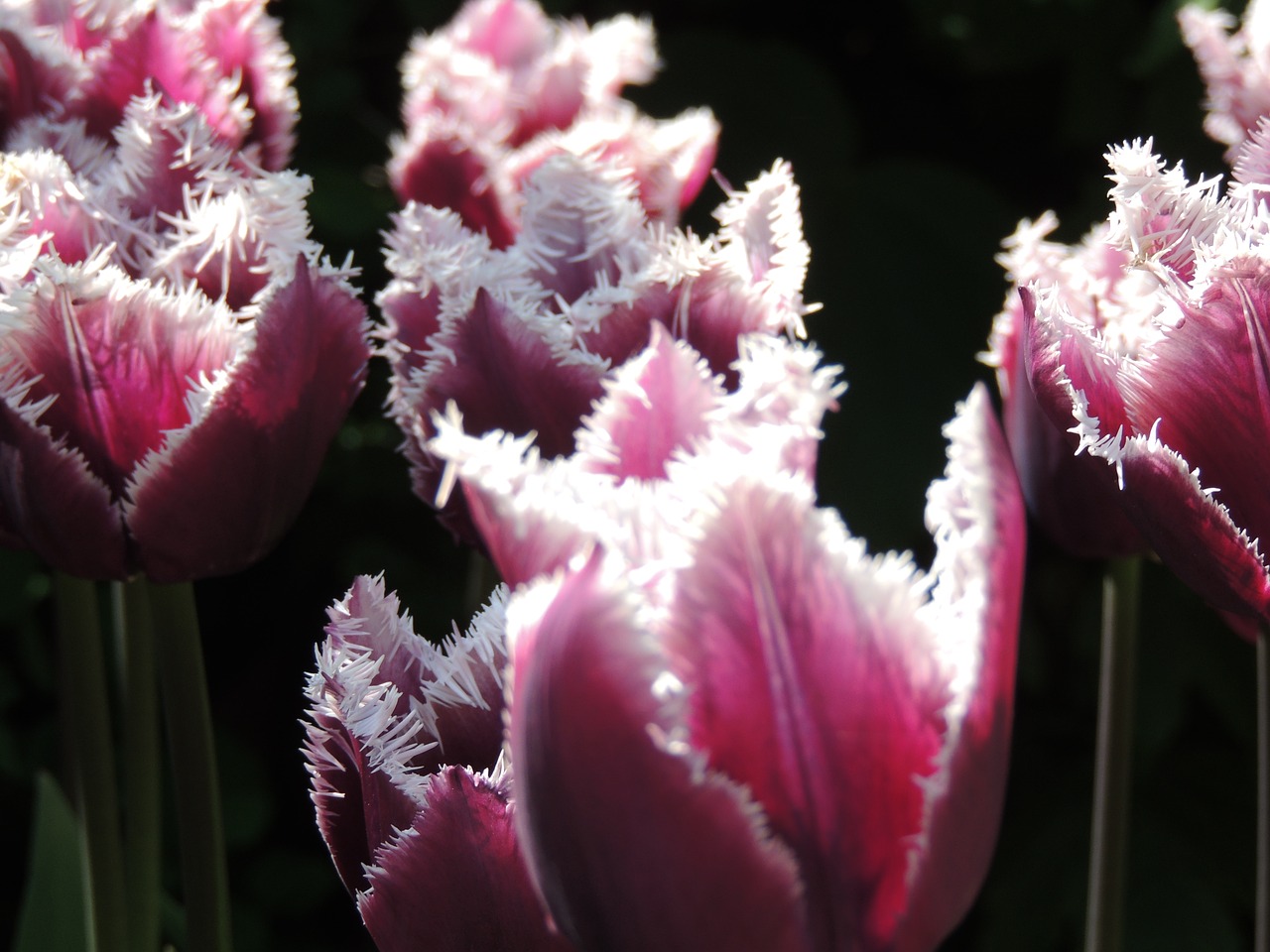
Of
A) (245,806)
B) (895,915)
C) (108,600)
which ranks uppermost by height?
(108,600)

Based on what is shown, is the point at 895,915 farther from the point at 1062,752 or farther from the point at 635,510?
the point at 1062,752

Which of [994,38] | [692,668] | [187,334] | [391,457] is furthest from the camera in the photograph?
[391,457]

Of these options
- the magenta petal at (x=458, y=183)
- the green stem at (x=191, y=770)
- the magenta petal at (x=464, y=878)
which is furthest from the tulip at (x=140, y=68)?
the magenta petal at (x=464, y=878)

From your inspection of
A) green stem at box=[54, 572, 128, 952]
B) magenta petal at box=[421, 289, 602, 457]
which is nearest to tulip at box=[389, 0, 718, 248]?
magenta petal at box=[421, 289, 602, 457]

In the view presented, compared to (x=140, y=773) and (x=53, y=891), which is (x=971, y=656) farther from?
(x=53, y=891)

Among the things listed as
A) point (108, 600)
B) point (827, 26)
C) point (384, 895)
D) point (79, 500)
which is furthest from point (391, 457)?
point (384, 895)

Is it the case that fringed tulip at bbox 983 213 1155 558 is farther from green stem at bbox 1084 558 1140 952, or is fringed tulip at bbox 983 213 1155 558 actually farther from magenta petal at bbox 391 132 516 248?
magenta petal at bbox 391 132 516 248

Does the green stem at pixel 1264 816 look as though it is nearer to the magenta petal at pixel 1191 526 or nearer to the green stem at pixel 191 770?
the magenta petal at pixel 1191 526
